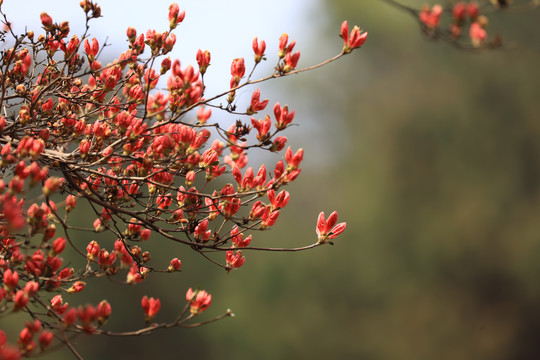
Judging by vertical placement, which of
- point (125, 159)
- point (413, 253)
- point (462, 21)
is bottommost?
point (462, 21)

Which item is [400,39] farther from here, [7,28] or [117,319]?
[7,28]

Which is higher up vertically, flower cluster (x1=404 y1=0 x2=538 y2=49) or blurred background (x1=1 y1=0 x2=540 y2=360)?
blurred background (x1=1 y1=0 x2=540 y2=360)

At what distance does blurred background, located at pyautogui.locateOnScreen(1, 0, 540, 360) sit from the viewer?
14.1m

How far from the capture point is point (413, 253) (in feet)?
48.4

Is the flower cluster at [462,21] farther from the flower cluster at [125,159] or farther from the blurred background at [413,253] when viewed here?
the blurred background at [413,253]

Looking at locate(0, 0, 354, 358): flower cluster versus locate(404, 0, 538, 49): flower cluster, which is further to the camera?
locate(0, 0, 354, 358): flower cluster

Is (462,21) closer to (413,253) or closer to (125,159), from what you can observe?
(125,159)

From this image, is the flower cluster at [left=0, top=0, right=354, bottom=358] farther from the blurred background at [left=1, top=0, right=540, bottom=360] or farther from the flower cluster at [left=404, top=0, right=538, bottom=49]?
the blurred background at [left=1, top=0, right=540, bottom=360]

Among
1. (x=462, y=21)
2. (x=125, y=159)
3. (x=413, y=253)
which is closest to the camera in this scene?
(x=462, y=21)

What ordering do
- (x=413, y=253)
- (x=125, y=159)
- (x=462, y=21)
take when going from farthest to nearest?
(x=413, y=253)
(x=125, y=159)
(x=462, y=21)

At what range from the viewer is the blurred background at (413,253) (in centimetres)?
1410

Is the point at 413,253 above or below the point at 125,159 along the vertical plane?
above

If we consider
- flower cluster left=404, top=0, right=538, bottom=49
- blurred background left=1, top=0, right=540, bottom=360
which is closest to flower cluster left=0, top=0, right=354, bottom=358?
flower cluster left=404, top=0, right=538, bottom=49

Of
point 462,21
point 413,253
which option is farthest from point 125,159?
point 413,253
